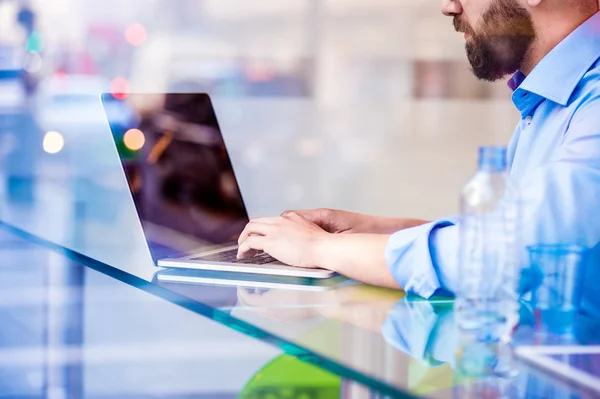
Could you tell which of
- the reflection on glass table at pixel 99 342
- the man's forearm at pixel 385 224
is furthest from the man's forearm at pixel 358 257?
the reflection on glass table at pixel 99 342

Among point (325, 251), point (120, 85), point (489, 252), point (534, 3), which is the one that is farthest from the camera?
point (120, 85)

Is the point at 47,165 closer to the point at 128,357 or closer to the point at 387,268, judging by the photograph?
the point at 128,357

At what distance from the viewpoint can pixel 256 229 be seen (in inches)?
49.6

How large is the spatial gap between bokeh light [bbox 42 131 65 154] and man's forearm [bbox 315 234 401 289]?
2.76m

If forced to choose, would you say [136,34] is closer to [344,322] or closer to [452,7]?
[452,7]

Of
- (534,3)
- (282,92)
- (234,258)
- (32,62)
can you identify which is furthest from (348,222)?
(32,62)

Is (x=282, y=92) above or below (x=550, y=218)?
above

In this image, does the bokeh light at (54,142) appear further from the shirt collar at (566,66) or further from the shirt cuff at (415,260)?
the shirt cuff at (415,260)

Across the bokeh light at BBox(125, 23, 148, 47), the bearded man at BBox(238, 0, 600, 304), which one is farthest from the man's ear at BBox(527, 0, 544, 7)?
the bokeh light at BBox(125, 23, 148, 47)

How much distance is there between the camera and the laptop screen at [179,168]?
140 centimetres

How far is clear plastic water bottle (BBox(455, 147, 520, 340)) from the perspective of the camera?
2.87 ft

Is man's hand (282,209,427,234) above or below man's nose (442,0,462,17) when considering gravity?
below

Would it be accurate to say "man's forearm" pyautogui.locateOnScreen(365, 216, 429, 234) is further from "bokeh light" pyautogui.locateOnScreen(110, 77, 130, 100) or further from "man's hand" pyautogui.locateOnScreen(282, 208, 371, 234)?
"bokeh light" pyautogui.locateOnScreen(110, 77, 130, 100)

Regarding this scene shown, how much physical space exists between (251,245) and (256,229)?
0.03m
